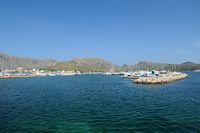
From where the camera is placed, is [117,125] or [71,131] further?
[117,125]

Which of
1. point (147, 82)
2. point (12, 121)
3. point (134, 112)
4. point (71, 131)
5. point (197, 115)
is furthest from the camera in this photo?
point (147, 82)

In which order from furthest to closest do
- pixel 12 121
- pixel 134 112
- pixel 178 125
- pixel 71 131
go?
pixel 134 112 → pixel 12 121 → pixel 178 125 → pixel 71 131

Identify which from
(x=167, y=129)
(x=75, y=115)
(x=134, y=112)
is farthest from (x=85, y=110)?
(x=167, y=129)

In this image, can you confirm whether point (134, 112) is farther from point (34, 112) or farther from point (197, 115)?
point (34, 112)

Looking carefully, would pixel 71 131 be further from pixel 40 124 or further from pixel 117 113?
pixel 117 113

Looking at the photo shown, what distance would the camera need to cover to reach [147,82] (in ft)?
411

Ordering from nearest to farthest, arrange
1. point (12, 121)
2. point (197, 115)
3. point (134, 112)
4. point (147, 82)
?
1. point (12, 121)
2. point (197, 115)
3. point (134, 112)
4. point (147, 82)

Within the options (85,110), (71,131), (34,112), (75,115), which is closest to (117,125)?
(71,131)

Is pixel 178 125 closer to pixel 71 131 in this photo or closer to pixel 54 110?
pixel 71 131

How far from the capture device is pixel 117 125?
34344 millimetres

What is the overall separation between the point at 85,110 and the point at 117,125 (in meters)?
13.5

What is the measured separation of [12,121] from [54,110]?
1074cm

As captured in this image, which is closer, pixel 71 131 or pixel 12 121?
pixel 71 131

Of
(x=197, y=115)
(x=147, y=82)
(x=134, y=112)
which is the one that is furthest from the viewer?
(x=147, y=82)
